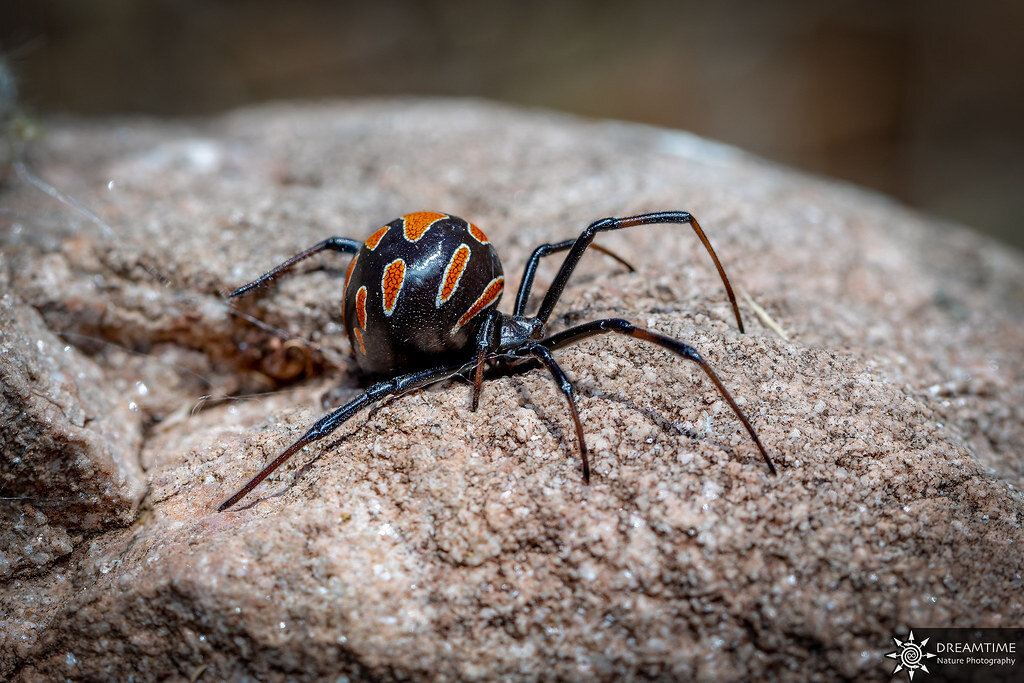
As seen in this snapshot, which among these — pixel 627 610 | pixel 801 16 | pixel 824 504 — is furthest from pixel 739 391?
pixel 801 16

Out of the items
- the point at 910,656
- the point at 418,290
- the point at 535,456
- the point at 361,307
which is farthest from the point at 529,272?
the point at 910,656

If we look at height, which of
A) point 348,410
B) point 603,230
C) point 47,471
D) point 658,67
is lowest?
point 47,471

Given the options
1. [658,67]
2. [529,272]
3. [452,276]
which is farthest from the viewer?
[658,67]

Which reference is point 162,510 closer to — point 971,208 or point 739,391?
point 739,391

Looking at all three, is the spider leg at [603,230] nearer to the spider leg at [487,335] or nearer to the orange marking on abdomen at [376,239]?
the spider leg at [487,335]

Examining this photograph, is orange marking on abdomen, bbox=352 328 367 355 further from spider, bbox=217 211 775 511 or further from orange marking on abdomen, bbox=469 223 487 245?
orange marking on abdomen, bbox=469 223 487 245

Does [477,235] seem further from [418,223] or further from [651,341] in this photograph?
[651,341]

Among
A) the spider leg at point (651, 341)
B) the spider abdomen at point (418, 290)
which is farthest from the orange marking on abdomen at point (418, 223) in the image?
the spider leg at point (651, 341)
